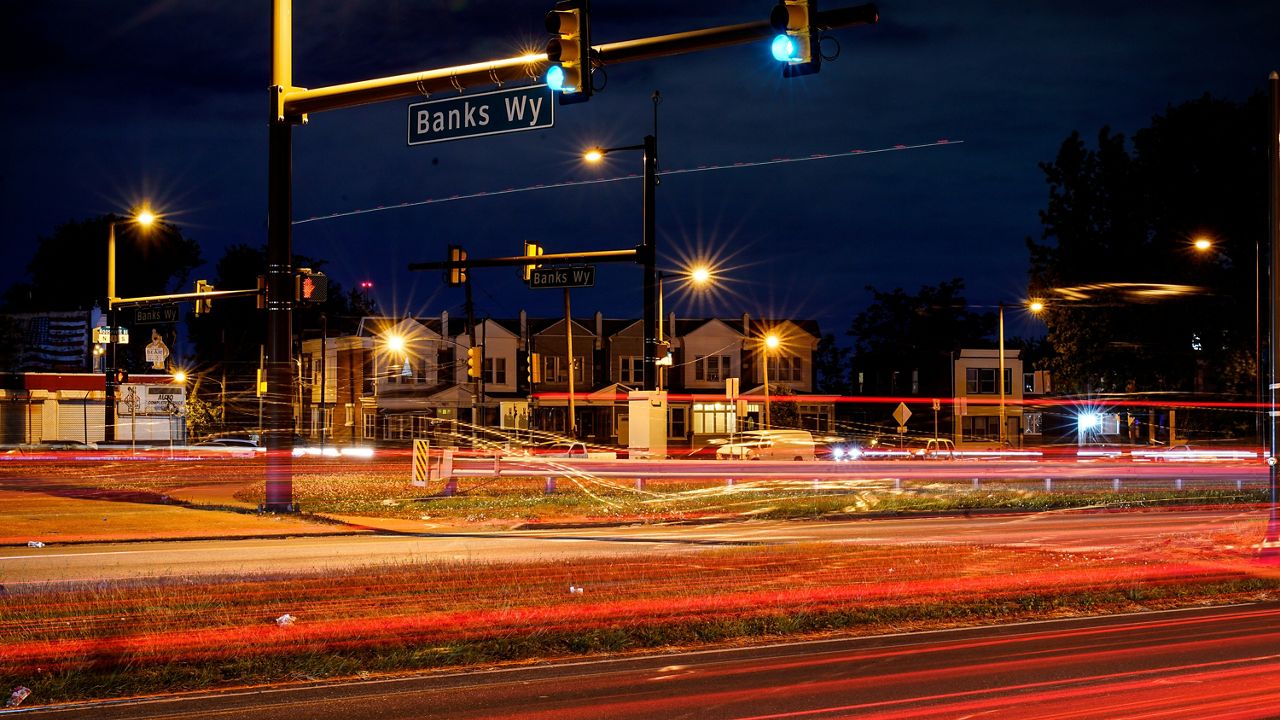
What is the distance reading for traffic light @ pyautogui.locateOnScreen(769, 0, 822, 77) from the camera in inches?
485

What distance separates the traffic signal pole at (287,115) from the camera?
15.5 meters

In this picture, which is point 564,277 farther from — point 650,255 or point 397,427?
point 397,427

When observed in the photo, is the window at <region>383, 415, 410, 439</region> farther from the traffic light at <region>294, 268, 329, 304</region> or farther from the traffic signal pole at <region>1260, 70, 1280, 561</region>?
the traffic signal pole at <region>1260, 70, 1280, 561</region>

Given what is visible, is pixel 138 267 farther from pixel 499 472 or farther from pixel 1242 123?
pixel 1242 123

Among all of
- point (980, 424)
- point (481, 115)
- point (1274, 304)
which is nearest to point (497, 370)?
point (980, 424)

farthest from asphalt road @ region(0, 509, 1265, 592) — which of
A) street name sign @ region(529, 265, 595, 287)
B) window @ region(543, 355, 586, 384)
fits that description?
window @ region(543, 355, 586, 384)

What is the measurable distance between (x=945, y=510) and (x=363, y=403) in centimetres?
5241

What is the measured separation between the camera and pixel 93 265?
99062 mm

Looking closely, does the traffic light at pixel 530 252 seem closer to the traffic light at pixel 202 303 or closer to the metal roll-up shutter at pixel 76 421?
the traffic light at pixel 202 303

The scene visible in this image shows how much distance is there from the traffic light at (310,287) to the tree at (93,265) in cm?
8205

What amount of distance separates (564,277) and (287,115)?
8769 mm

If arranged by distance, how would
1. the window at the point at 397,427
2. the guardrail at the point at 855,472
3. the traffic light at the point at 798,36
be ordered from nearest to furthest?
the traffic light at the point at 798,36
the guardrail at the point at 855,472
the window at the point at 397,427

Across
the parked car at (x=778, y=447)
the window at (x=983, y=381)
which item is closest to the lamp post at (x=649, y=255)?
the parked car at (x=778, y=447)

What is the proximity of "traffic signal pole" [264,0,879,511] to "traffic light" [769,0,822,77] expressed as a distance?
196 centimetres
